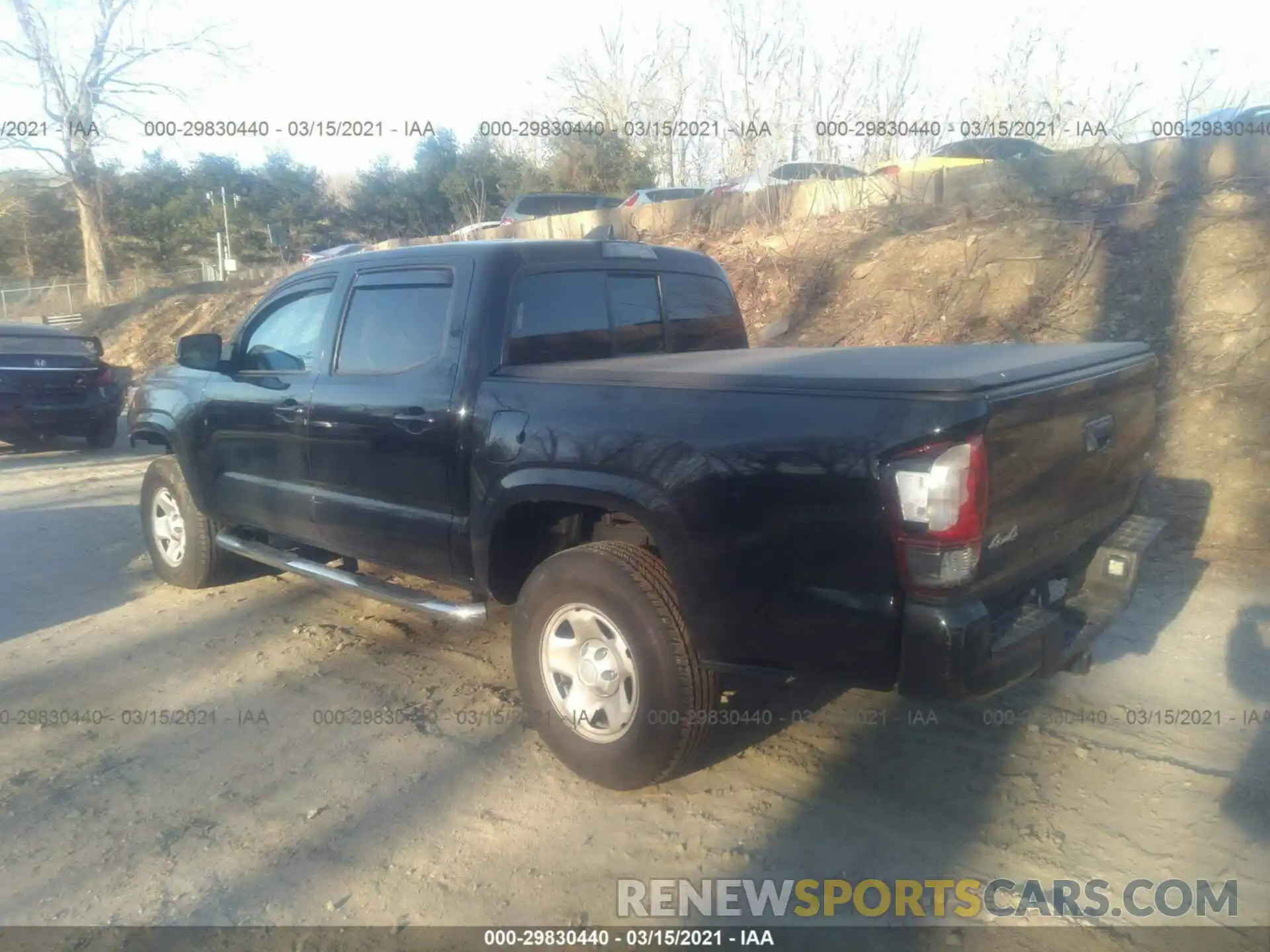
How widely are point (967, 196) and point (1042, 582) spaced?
9.55 m

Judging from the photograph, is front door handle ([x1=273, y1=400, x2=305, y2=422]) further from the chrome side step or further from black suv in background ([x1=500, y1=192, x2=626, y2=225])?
black suv in background ([x1=500, y1=192, x2=626, y2=225])

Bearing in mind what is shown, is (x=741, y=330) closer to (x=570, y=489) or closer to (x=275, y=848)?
(x=570, y=489)

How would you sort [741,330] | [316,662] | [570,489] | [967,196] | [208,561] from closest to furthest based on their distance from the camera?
1. [570,489]
2. [316,662]
3. [741,330]
4. [208,561]
5. [967,196]

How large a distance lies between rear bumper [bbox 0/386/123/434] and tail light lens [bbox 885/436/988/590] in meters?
11.0

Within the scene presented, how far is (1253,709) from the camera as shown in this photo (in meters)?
4.00

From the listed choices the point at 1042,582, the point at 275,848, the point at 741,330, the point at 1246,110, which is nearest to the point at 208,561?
the point at 275,848

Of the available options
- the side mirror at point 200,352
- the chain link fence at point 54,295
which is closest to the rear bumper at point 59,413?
the side mirror at point 200,352

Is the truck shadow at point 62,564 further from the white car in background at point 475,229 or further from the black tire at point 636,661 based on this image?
the white car in background at point 475,229

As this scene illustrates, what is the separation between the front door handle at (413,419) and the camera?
13.2 ft

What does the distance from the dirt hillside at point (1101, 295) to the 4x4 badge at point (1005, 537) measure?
3.71 metres

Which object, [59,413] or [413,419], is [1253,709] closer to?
[413,419]

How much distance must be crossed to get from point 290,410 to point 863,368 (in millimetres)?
2939

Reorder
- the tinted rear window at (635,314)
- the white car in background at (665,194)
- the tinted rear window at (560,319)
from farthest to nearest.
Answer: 1. the white car in background at (665,194)
2. the tinted rear window at (635,314)
3. the tinted rear window at (560,319)

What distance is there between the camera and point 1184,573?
18.2 ft
